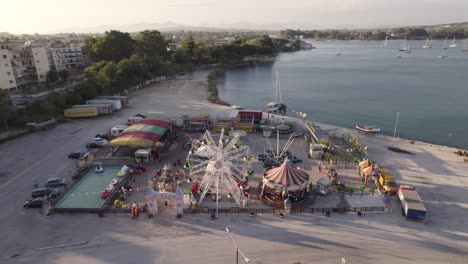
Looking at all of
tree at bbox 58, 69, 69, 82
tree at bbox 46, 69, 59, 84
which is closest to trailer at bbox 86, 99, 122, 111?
tree at bbox 46, 69, 59, 84

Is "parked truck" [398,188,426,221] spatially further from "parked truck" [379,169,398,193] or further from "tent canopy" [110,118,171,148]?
"tent canopy" [110,118,171,148]

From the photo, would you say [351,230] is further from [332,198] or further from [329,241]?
[332,198]

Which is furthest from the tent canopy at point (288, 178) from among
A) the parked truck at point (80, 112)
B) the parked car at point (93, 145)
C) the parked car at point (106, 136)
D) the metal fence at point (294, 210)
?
the parked truck at point (80, 112)

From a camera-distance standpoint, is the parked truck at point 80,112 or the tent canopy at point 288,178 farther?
the parked truck at point 80,112

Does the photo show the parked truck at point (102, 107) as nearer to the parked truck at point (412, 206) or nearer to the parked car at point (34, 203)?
the parked car at point (34, 203)

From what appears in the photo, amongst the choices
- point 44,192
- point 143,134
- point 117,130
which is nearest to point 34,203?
point 44,192

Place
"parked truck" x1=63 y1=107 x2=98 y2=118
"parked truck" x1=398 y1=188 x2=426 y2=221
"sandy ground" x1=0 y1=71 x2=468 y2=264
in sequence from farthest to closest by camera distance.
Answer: "parked truck" x1=63 y1=107 x2=98 y2=118 → "parked truck" x1=398 y1=188 x2=426 y2=221 → "sandy ground" x1=0 y1=71 x2=468 y2=264
